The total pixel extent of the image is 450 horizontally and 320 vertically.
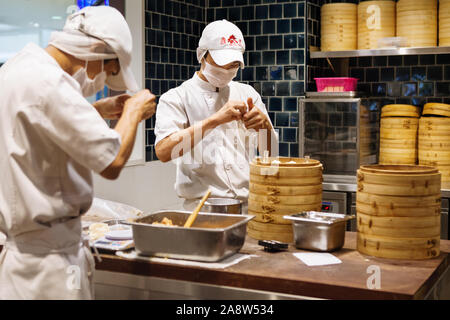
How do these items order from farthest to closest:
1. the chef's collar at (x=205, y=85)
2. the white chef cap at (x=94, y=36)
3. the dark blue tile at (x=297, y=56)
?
the dark blue tile at (x=297, y=56)
the chef's collar at (x=205, y=85)
the white chef cap at (x=94, y=36)

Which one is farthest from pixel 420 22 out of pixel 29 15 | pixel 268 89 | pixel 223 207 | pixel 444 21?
pixel 29 15

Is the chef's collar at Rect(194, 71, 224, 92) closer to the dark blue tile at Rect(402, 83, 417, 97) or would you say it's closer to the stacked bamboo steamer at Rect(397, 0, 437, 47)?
the stacked bamboo steamer at Rect(397, 0, 437, 47)

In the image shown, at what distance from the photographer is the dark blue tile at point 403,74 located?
5.20m

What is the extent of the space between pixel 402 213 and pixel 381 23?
2870 millimetres

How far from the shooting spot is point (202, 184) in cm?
346

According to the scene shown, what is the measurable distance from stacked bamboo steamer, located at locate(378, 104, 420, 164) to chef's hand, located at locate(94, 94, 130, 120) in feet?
10.4

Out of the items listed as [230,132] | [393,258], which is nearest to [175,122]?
[230,132]

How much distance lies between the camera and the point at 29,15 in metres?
3.48

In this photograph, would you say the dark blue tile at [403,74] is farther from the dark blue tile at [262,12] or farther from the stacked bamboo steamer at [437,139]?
the dark blue tile at [262,12]

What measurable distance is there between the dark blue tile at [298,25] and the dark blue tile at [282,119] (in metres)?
0.72

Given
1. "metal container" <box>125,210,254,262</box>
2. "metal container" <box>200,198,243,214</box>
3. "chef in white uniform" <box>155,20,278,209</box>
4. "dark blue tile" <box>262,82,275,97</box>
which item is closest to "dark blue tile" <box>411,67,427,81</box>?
"dark blue tile" <box>262,82,275,97</box>

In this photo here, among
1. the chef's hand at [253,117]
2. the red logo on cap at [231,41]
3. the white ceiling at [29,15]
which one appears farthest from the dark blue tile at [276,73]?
the chef's hand at [253,117]
